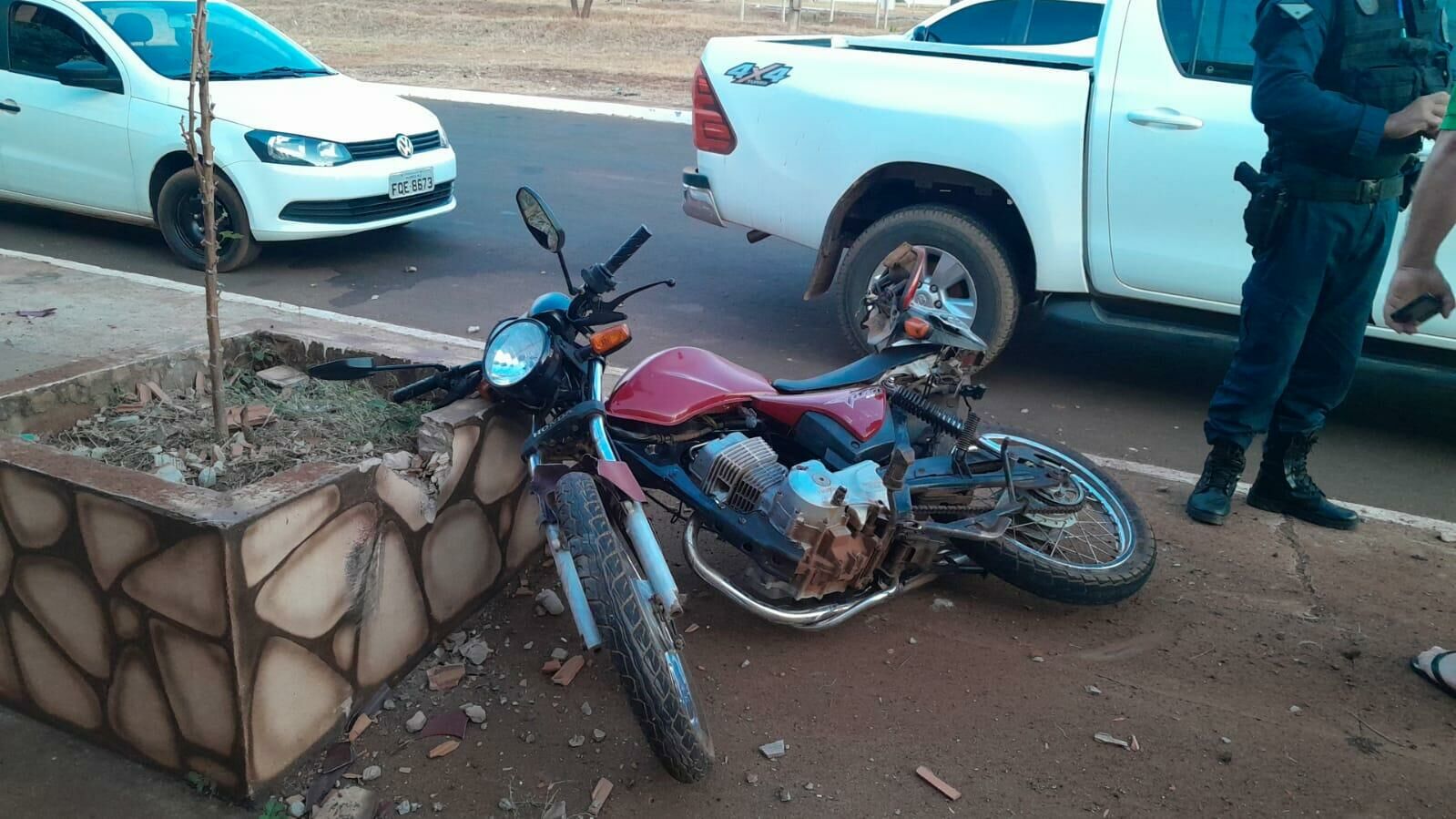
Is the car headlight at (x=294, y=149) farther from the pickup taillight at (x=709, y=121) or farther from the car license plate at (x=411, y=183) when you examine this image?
the pickup taillight at (x=709, y=121)

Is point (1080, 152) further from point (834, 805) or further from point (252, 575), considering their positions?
point (252, 575)

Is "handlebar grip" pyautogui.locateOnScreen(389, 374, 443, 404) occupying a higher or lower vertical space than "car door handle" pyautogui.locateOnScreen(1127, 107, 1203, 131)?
lower

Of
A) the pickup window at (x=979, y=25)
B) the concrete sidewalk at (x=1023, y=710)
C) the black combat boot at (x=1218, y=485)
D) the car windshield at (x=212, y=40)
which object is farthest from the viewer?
the pickup window at (x=979, y=25)

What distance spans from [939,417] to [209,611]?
211 centimetres

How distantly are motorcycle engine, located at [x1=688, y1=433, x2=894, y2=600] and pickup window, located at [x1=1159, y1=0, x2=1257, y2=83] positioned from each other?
315 cm

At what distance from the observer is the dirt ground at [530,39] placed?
57.0 ft

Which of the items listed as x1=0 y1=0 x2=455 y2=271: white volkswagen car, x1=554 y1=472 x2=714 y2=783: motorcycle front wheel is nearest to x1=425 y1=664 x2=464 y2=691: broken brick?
x1=554 y1=472 x2=714 y2=783: motorcycle front wheel

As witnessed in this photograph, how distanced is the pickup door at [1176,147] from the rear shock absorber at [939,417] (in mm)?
2238

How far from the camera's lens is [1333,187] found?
369 centimetres

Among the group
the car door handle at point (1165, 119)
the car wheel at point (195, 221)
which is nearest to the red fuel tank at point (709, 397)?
the car door handle at point (1165, 119)

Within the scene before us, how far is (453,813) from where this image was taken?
8.41ft

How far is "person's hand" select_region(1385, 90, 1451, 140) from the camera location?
3518 millimetres

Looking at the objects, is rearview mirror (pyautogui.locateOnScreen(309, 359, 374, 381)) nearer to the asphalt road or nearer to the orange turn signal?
the orange turn signal

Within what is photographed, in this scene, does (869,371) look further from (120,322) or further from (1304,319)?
(120,322)
